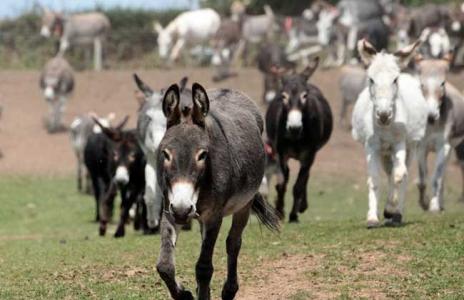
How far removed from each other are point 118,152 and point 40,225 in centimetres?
517

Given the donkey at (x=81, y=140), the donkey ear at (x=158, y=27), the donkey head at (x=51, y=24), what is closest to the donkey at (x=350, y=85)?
the donkey at (x=81, y=140)

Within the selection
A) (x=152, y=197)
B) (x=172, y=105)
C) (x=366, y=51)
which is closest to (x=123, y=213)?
(x=152, y=197)

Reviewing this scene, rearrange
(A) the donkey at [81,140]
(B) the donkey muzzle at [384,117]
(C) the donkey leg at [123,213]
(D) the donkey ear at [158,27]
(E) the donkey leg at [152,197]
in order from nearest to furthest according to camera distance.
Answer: (B) the donkey muzzle at [384,117]
(E) the donkey leg at [152,197]
(C) the donkey leg at [123,213]
(A) the donkey at [81,140]
(D) the donkey ear at [158,27]

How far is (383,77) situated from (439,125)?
5369 millimetres

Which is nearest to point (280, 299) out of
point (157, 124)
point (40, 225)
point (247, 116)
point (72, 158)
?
point (247, 116)

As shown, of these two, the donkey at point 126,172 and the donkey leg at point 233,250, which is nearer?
the donkey leg at point 233,250

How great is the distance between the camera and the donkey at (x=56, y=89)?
36375 mm

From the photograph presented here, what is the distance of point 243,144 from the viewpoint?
1023 centimetres

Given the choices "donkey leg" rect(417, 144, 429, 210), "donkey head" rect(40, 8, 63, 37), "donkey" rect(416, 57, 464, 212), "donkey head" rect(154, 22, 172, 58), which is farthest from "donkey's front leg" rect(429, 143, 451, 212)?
"donkey head" rect(40, 8, 63, 37)

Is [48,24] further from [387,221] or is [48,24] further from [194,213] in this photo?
[194,213]

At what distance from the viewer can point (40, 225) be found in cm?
2336

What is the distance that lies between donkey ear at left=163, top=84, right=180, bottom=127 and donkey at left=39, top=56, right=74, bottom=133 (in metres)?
27.4

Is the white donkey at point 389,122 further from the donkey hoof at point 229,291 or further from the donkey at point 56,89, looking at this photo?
the donkey at point 56,89

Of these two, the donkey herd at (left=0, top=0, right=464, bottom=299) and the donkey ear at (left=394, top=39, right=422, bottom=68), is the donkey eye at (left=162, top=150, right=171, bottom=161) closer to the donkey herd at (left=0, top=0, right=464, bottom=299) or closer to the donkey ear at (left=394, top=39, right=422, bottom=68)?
the donkey herd at (left=0, top=0, right=464, bottom=299)
